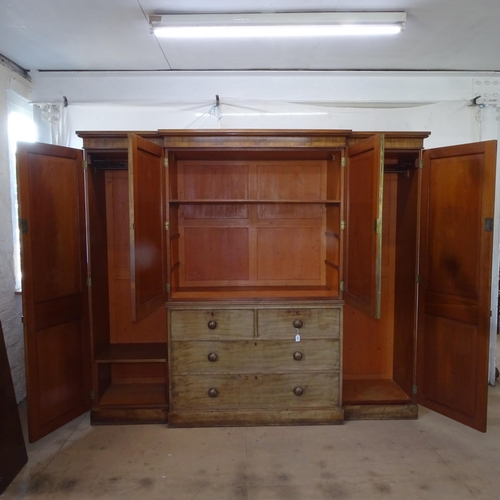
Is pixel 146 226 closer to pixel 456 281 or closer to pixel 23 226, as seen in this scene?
pixel 23 226

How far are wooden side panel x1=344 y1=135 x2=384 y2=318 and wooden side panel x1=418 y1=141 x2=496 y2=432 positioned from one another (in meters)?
0.62

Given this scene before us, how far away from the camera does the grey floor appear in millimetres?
2008

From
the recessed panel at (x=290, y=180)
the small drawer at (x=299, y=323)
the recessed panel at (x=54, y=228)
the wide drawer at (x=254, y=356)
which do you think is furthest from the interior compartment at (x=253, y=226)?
the recessed panel at (x=54, y=228)

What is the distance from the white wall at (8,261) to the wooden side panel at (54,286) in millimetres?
541

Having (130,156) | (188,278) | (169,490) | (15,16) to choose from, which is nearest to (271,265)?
(188,278)

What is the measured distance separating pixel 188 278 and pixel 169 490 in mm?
1512

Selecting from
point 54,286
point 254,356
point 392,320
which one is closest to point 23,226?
point 54,286

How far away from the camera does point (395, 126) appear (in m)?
3.08

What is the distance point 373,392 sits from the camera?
286cm

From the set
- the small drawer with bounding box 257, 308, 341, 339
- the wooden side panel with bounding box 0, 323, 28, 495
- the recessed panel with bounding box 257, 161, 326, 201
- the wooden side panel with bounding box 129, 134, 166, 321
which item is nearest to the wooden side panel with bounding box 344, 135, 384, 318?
the small drawer with bounding box 257, 308, 341, 339

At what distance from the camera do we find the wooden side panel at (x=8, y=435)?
2.06 metres

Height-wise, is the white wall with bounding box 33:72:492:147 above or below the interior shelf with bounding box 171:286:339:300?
above

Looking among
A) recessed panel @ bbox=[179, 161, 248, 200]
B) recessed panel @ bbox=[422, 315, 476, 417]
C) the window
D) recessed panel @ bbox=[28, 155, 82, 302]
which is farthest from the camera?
recessed panel @ bbox=[179, 161, 248, 200]

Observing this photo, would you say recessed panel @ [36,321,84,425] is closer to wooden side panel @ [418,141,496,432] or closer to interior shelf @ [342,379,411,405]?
interior shelf @ [342,379,411,405]
